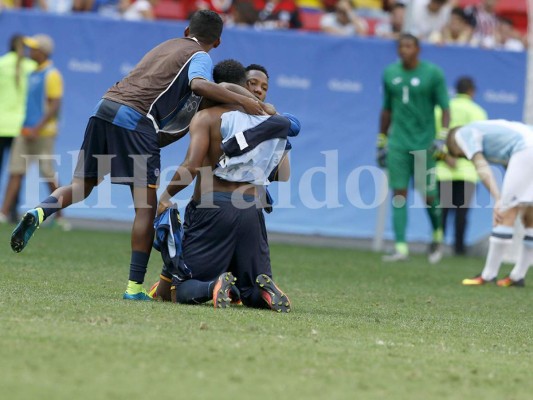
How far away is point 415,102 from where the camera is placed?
1431cm

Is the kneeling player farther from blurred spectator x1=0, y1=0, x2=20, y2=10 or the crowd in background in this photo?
blurred spectator x1=0, y1=0, x2=20, y2=10

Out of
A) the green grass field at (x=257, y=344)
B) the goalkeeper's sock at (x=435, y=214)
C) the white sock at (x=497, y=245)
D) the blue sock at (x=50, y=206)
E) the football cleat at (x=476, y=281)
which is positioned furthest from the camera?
the goalkeeper's sock at (x=435, y=214)

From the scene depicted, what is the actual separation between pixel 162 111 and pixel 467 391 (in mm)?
3700

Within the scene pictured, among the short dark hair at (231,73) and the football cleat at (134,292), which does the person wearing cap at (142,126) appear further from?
the short dark hair at (231,73)

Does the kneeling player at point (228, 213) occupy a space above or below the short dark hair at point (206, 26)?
below

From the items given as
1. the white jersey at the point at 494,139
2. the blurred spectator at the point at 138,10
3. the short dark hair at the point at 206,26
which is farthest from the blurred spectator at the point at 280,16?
the short dark hair at the point at 206,26

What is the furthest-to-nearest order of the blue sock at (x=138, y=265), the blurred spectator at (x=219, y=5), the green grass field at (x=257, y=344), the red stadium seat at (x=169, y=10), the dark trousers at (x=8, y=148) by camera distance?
the red stadium seat at (x=169, y=10), the blurred spectator at (x=219, y=5), the dark trousers at (x=8, y=148), the blue sock at (x=138, y=265), the green grass field at (x=257, y=344)

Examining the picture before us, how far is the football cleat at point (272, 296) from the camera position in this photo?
819cm

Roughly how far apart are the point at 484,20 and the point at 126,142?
11581mm

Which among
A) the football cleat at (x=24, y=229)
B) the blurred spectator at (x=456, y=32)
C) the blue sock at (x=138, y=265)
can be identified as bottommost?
the blue sock at (x=138, y=265)

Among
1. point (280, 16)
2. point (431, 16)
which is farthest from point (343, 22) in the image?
point (431, 16)

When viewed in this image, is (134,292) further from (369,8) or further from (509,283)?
(369,8)

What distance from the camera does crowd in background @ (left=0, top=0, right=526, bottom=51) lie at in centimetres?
Result: 1780

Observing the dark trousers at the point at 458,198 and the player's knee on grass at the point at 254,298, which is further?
the dark trousers at the point at 458,198
